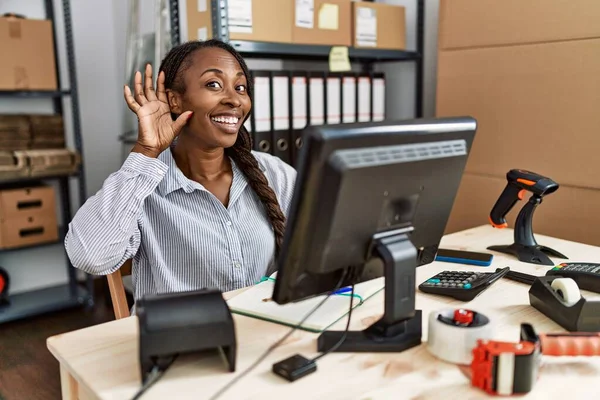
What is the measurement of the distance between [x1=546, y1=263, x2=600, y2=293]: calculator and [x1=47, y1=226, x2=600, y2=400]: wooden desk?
21 cm

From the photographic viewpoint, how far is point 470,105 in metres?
2.09

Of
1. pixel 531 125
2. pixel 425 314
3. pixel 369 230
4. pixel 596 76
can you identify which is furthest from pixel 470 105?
pixel 369 230

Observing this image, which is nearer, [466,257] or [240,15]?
[466,257]

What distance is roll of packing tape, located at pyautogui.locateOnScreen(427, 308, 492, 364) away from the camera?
32.6 inches

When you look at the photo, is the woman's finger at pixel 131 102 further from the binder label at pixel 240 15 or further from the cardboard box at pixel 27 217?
the cardboard box at pixel 27 217

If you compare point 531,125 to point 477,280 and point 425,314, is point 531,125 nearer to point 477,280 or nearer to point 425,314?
point 477,280

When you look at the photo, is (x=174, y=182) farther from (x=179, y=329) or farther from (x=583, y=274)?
(x=583, y=274)

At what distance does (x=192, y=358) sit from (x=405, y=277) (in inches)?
13.4

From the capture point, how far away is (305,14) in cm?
211

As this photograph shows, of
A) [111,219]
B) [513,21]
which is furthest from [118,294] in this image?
[513,21]

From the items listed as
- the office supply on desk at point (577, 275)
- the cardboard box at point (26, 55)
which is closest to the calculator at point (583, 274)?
the office supply on desk at point (577, 275)

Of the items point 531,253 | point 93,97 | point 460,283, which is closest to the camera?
point 460,283

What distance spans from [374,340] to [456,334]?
131 millimetres

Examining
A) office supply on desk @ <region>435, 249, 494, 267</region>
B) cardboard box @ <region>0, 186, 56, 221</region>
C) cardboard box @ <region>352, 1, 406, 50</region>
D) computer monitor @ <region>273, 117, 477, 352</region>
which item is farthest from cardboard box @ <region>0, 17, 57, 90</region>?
computer monitor @ <region>273, 117, 477, 352</region>
